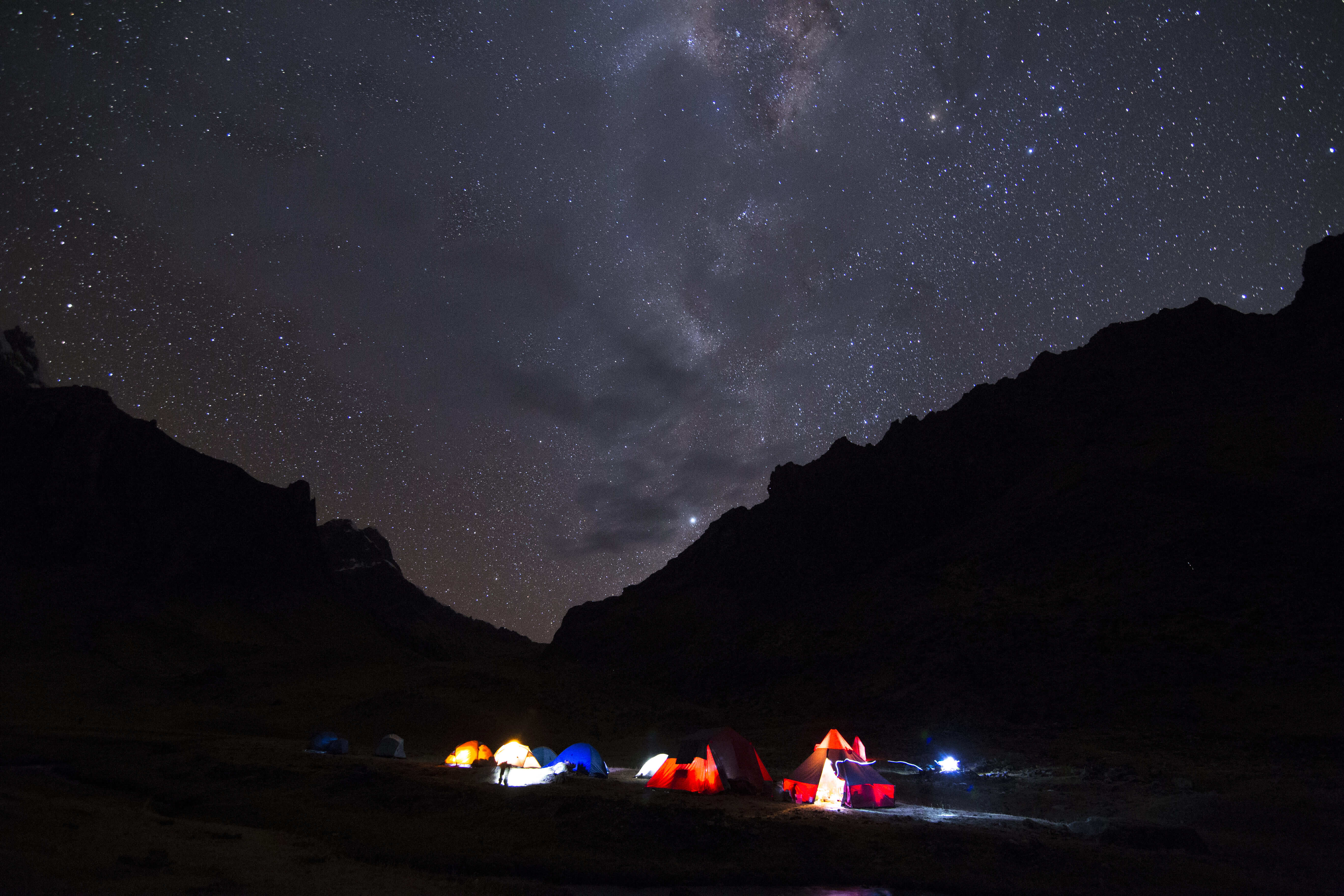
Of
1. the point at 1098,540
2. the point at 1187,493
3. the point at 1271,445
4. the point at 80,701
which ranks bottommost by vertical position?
the point at 80,701

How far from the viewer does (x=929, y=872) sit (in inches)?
478

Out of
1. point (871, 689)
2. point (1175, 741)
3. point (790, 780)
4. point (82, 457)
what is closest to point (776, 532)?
point (871, 689)

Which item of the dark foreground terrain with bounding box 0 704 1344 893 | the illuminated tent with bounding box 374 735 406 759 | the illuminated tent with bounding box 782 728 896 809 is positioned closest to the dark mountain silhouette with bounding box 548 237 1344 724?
the dark foreground terrain with bounding box 0 704 1344 893

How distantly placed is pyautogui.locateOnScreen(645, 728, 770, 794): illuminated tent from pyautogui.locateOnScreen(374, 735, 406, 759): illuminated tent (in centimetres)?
1407

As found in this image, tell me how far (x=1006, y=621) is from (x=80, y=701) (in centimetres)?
6902

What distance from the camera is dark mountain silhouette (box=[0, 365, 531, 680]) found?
69188 millimetres

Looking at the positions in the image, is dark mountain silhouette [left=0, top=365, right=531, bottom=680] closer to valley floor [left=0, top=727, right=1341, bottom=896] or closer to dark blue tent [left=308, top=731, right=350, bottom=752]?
dark blue tent [left=308, top=731, right=350, bottom=752]

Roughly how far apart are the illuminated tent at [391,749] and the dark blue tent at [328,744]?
151 cm

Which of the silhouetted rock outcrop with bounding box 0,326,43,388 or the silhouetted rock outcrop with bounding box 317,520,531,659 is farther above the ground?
the silhouetted rock outcrop with bounding box 0,326,43,388

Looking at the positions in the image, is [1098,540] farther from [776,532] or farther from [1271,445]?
[776,532]

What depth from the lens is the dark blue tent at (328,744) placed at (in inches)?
1114

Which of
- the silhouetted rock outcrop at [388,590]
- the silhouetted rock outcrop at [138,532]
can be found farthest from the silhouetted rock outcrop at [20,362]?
the silhouetted rock outcrop at [388,590]

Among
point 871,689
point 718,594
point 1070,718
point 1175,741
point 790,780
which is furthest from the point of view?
point 718,594

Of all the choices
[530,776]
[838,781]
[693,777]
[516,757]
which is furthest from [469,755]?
[838,781]
